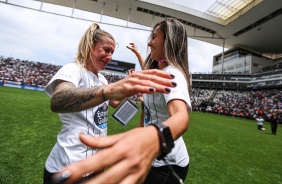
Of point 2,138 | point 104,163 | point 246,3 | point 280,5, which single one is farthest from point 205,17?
point 104,163

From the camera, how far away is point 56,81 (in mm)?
1376

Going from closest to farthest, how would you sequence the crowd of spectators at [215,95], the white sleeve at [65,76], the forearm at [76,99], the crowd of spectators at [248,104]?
1. the forearm at [76,99]
2. the white sleeve at [65,76]
3. the crowd of spectators at [248,104]
4. the crowd of spectators at [215,95]

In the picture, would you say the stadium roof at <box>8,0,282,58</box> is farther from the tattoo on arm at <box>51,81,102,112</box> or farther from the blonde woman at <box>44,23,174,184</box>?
the tattoo on arm at <box>51,81,102,112</box>

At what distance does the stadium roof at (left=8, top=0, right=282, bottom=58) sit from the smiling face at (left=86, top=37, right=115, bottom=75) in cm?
2888

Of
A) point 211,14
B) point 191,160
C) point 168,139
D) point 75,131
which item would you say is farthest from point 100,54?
point 211,14

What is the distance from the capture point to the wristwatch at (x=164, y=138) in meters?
0.70

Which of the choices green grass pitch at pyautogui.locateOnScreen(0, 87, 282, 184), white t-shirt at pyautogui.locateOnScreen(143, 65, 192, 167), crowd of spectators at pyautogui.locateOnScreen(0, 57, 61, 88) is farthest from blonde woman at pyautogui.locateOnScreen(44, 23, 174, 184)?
crowd of spectators at pyautogui.locateOnScreen(0, 57, 61, 88)

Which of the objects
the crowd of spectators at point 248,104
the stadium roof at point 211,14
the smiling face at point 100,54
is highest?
the stadium roof at point 211,14

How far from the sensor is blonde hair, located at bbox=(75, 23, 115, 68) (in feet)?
5.75

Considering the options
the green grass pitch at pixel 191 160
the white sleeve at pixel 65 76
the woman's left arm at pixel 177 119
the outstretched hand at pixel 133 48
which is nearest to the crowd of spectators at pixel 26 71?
the green grass pitch at pixel 191 160

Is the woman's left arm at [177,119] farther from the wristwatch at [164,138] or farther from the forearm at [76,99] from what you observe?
the forearm at [76,99]

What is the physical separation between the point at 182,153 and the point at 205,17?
116 feet

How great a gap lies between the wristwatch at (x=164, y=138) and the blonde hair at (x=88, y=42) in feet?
3.99

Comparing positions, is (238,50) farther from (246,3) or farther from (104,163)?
(104,163)
